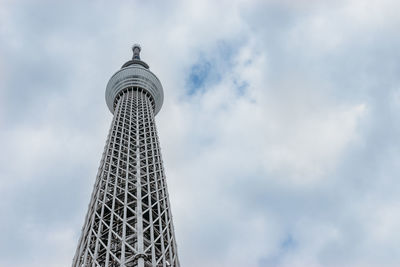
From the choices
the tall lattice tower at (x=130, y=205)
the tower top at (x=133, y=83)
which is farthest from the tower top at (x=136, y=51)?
the tall lattice tower at (x=130, y=205)

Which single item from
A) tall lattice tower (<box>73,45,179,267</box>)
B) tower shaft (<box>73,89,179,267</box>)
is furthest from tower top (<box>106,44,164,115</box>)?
tower shaft (<box>73,89,179,267</box>)

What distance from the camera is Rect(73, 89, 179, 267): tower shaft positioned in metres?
33.1

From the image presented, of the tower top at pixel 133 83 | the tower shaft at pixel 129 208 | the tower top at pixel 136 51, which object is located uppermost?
the tower top at pixel 136 51

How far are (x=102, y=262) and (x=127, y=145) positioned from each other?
19.4 meters

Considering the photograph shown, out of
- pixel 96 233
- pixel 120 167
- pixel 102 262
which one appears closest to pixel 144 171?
pixel 120 167

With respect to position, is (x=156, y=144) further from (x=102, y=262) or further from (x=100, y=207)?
(x=102, y=262)

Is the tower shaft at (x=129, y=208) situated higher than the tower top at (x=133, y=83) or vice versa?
the tower top at (x=133, y=83)

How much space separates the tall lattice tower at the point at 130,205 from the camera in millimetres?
33188

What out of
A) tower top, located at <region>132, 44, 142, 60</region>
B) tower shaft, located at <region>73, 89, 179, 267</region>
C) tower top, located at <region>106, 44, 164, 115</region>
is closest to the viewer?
tower shaft, located at <region>73, 89, 179, 267</region>

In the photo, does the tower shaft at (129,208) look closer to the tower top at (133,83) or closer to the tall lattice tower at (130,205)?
the tall lattice tower at (130,205)

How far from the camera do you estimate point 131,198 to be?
4084cm

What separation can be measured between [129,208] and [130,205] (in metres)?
1.85

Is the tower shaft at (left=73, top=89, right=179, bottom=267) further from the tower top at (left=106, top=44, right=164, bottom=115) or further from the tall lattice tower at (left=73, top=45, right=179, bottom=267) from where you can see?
the tower top at (left=106, top=44, right=164, bottom=115)

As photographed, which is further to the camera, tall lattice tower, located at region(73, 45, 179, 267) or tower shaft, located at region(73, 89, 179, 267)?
tall lattice tower, located at region(73, 45, 179, 267)
